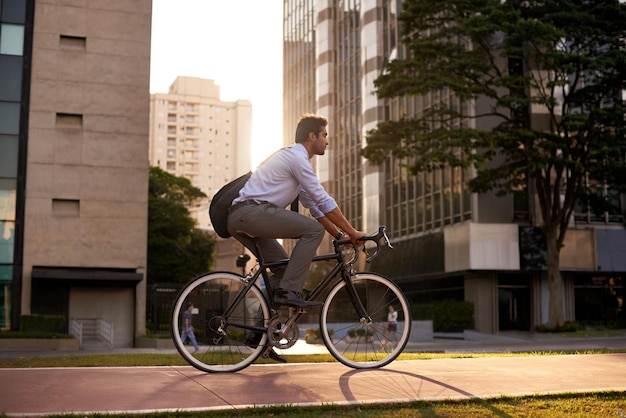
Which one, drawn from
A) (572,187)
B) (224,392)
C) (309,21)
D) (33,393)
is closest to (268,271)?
(224,392)

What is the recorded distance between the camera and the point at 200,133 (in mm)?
157250

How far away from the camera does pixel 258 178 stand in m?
6.14

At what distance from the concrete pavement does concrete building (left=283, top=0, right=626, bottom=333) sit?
33.0m

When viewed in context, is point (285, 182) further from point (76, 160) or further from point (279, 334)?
point (76, 160)

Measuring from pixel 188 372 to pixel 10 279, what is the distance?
106ft

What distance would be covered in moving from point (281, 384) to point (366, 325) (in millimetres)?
1273

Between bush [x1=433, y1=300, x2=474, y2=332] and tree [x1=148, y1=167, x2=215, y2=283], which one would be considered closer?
bush [x1=433, y1=300, x2=474, y2=332]

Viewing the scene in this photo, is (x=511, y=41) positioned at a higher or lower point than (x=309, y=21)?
lower

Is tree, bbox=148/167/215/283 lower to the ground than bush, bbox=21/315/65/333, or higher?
higher

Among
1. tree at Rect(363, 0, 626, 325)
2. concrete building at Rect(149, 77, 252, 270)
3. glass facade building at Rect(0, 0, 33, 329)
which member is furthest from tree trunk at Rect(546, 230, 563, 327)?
concrete building at Rect(149, 77, 252, 270)

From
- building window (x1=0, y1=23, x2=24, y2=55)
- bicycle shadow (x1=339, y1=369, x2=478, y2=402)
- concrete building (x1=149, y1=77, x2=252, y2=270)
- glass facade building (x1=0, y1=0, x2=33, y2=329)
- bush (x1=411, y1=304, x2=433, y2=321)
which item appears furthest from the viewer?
concrete building (x1=149, y1=77, x2=252, y2=270)

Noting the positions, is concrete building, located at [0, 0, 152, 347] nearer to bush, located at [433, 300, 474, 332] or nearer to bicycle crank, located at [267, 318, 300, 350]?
bush, located at [433, 300, 474, 332]

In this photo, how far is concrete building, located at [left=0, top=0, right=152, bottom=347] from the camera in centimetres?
3659

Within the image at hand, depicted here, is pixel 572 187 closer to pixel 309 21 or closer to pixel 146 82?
pixel 146 82
